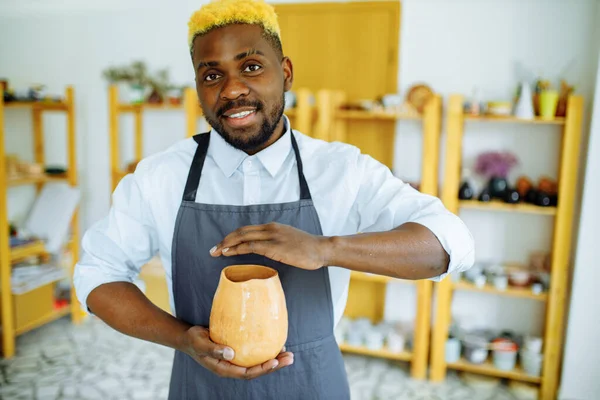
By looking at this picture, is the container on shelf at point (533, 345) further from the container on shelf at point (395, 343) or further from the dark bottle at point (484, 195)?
the dark bottle at point (484, 195)

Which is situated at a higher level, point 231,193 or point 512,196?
point 231,193

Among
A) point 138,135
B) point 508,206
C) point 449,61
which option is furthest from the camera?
point 138,135

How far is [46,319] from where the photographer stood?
3.36 metres

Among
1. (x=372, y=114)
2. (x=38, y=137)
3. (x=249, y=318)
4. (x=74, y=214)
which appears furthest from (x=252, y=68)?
(x=38, y=137)

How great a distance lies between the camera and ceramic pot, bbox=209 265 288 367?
0.86 meters

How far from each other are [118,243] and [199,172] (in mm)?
245

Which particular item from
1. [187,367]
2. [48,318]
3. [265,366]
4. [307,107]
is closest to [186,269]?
[187,367]

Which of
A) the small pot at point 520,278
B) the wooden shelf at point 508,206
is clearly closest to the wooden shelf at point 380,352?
the small pot at point 520,278

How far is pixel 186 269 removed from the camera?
3.76 feet

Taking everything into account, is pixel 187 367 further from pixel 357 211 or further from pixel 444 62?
pixel 444 62

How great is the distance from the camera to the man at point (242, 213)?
1.05 meters

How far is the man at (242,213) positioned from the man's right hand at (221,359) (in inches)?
0.9

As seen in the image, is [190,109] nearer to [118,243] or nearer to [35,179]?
[35,179]

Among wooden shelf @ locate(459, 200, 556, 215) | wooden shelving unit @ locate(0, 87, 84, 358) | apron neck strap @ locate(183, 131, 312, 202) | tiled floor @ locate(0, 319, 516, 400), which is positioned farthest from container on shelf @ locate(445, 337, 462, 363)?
wooden shelving unit @ locate(0, 87, 84, 358)
